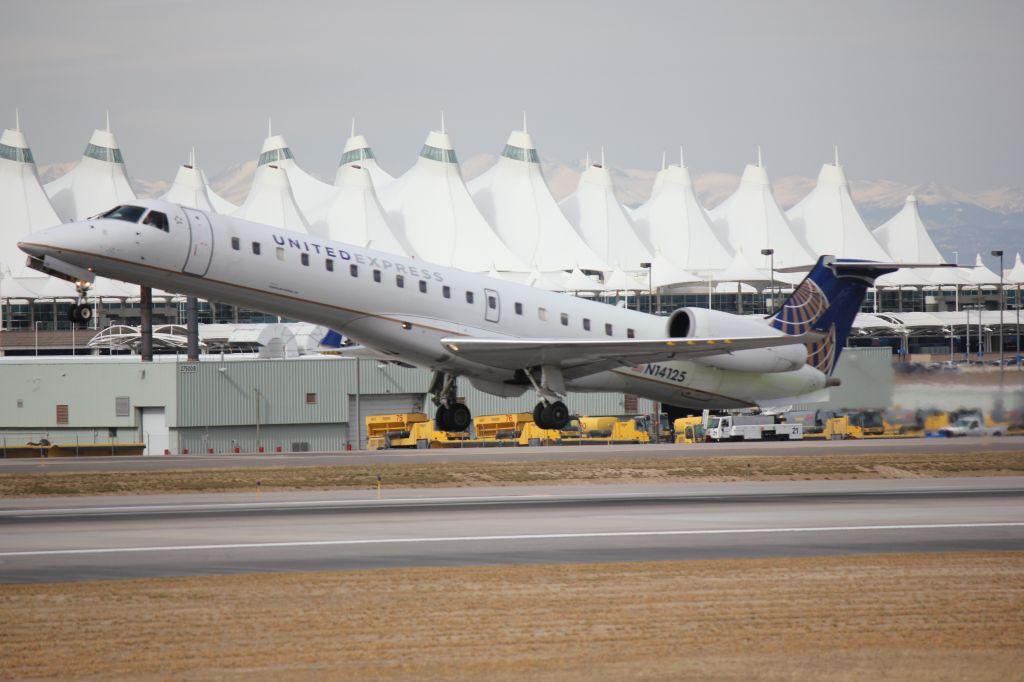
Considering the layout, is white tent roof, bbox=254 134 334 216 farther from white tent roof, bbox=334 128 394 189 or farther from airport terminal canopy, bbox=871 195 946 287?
airport terminal canopy, bbox=871 195 946 287

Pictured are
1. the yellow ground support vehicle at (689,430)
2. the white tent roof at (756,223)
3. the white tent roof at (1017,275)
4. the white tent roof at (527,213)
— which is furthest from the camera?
the white tent roof at (756,223)

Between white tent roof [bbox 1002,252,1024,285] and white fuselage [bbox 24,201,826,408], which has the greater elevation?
white tent roof [bbox 1002,252,1024,285]

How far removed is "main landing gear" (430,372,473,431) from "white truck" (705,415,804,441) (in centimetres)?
2200

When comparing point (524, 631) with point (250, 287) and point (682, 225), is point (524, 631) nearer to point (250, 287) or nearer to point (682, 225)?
point (250, 287)

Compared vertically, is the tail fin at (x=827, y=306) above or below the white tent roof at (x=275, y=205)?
below

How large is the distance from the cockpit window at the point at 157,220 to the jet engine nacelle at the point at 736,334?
554 inches

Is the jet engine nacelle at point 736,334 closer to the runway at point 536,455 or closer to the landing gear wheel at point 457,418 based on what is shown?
the runway at point 536,455

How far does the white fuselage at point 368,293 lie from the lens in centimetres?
2689

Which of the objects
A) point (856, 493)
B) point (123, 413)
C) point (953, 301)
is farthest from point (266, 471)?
point (953, 301)

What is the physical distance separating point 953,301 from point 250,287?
128349 mm

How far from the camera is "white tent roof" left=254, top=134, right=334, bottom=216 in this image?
155738mm

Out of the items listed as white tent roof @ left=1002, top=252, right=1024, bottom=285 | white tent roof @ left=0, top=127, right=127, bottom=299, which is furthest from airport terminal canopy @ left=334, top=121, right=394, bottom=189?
white tent roof @ left=1002, top=252, right=1024, bottom=285

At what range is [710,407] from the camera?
1454 inches

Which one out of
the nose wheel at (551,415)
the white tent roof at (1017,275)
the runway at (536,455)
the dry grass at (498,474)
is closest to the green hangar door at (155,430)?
the runway at (536,455)
